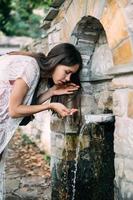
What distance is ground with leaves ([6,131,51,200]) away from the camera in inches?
203

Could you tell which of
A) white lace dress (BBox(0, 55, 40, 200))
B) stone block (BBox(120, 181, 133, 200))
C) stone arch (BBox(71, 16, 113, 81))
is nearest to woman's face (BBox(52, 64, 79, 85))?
white lace dress (BBox(0, 55, 40, 200))

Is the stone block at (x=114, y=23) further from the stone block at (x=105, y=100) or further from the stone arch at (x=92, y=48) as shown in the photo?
the stone block at (x=105, y=100)

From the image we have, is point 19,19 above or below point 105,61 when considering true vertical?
above

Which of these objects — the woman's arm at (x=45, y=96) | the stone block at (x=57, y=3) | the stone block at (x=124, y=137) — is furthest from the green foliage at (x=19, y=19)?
the stone block at (x=124, y=137)

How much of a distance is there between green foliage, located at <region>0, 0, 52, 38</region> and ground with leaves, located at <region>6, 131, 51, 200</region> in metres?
7.79

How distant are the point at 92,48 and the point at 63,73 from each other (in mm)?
818

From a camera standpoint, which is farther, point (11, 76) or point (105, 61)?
point (105, 61)

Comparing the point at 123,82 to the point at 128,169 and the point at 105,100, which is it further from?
the point at 105,100

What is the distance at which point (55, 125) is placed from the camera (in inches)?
182

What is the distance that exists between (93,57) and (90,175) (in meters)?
1.25

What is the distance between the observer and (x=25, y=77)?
340 centimetres

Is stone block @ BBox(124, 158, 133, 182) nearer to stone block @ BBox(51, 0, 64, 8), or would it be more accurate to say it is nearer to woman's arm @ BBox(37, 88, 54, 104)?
woman's arm @ BBox(37, 88, 54, 104)

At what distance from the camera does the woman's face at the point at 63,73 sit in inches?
139

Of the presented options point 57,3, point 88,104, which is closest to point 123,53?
point 88,104
